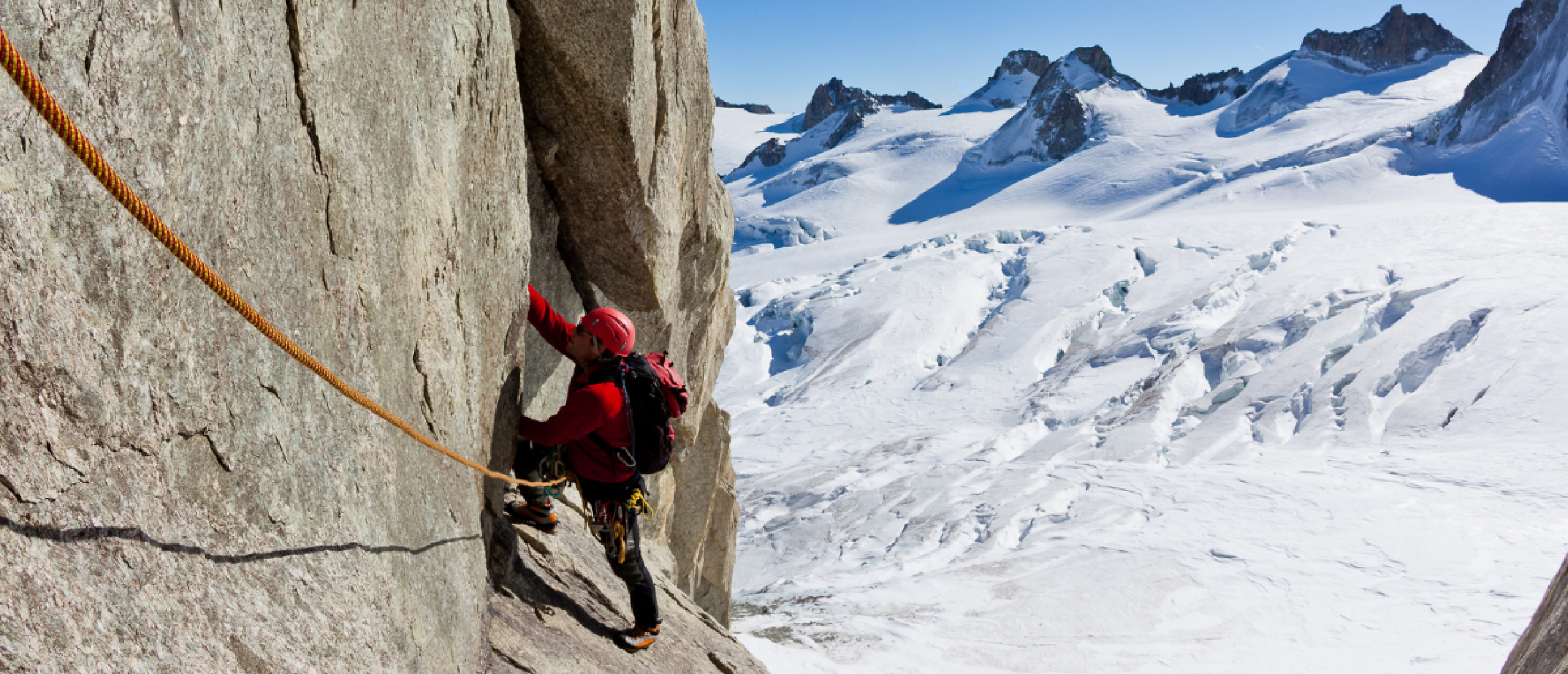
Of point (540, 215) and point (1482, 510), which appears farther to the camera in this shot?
point (1482, 510)

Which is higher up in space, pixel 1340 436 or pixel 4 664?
pixel 4 664

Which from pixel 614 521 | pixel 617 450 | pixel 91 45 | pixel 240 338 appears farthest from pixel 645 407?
pixel 91 45

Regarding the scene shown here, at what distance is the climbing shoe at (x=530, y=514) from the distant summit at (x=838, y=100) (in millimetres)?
99682

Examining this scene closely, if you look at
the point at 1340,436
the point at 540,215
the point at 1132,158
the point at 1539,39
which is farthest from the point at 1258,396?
the point at 1539,39

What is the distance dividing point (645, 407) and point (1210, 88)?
8211 centimetres

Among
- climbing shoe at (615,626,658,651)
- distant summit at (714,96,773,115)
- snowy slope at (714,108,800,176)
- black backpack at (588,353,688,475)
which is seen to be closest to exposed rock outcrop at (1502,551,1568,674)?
black backpack at (588,353,688,475)

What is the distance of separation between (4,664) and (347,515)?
123cm

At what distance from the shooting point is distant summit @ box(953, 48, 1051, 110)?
93.8 m

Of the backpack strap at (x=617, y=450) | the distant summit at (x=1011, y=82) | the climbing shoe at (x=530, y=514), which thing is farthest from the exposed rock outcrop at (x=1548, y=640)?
the distant summit at (x=1011, y=82)

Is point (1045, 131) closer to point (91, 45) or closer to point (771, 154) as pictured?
point (771, 154)

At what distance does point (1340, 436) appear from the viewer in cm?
2130

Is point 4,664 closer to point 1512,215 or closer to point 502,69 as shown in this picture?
point 502,69

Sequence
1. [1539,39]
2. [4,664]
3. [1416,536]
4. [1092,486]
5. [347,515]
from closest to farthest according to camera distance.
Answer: [4,664], [347,515], [1416,536], [1092,486], [1539,39]

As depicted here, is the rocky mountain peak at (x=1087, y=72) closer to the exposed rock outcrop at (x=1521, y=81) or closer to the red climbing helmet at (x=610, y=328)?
the exposed rock outcrop at (x=1521, y=81)
